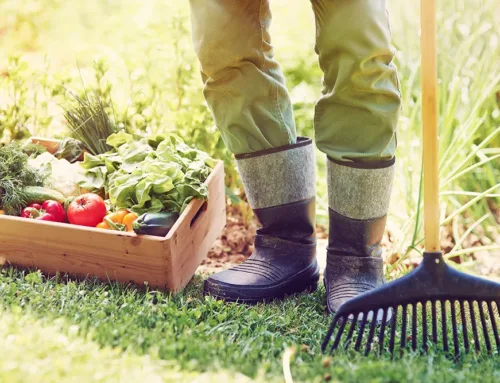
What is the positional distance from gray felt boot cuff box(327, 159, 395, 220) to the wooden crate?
50 centimetres

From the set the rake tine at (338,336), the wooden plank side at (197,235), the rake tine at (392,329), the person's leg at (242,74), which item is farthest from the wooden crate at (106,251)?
the rake tine at (392,329)

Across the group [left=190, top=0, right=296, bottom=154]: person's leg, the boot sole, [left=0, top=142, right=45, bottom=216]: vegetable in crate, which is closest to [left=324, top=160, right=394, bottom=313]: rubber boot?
the boot sole

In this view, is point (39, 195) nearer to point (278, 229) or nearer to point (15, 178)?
point (15, 178)

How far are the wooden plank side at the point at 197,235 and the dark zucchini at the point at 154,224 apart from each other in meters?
0.05

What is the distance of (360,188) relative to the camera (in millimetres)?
2057

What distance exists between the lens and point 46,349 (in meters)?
1.66

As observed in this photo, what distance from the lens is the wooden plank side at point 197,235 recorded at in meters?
2.21

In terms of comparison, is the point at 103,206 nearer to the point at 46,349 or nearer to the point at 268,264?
the point at 268,264

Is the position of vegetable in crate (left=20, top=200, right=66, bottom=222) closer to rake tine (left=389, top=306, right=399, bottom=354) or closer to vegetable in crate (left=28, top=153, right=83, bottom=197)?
vegetable in crate (left=28, top=153, right=83, bottom=197)

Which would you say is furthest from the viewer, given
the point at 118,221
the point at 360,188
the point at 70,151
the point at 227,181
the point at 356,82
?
the point at 227,181

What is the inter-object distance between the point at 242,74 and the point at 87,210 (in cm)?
69

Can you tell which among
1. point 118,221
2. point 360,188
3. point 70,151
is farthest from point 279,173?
point 70,151

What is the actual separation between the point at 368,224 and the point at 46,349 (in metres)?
→ 1.00

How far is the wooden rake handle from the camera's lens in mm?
1729
